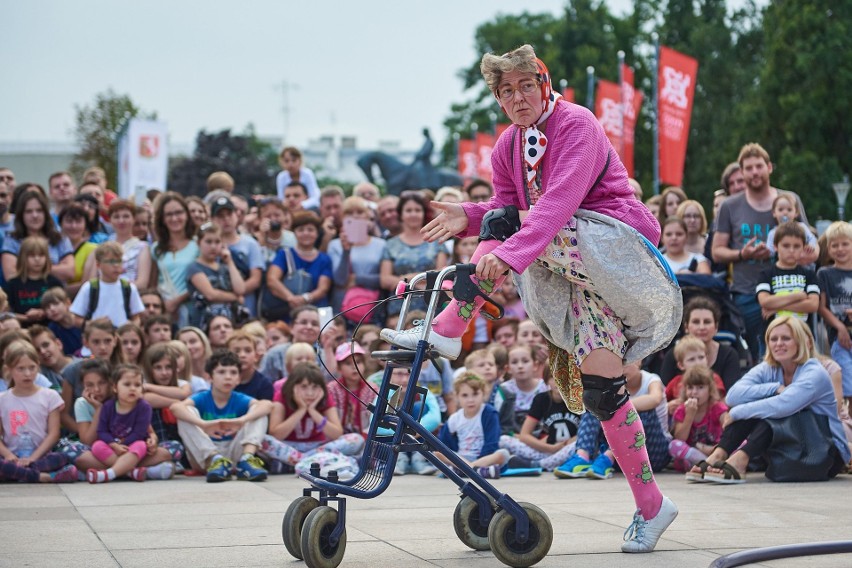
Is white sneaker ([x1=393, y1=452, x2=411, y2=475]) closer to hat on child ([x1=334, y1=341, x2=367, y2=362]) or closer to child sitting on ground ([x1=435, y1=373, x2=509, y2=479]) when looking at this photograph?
child sitting on ground ([x1=435, y1=373, x2=509, y2=479])

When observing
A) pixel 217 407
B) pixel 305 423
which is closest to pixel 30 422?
pixel 217 407

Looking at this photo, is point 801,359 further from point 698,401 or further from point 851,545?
point 851,545

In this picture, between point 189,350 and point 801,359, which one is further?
point 189,350

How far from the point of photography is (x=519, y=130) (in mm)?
4762

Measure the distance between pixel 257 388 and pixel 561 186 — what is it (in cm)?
492

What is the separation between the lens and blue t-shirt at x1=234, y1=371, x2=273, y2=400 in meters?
8.86

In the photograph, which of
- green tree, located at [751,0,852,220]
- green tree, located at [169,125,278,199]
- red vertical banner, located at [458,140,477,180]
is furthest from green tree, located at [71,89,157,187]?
green tree, located at [751,0,852,220]

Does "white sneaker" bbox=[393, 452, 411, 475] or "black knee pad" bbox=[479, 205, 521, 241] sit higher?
"black knee pad" bbox=[479, 205, 521, 241]

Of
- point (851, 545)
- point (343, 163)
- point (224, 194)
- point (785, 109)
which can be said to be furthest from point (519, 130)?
point (343, 163)

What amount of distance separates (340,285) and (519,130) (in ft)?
19.6

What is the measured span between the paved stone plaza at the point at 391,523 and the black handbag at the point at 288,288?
2.84 m

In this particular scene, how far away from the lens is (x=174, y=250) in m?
10.2

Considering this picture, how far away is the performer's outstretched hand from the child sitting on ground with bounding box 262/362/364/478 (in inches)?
159

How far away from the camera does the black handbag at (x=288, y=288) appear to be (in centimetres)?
1053
